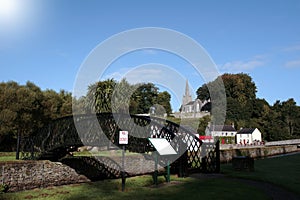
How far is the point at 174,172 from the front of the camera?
62.8 ft

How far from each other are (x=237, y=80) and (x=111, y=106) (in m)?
60.5

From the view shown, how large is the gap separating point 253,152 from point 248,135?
132 ft

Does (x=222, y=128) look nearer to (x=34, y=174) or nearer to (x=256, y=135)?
(x=256, y=135)

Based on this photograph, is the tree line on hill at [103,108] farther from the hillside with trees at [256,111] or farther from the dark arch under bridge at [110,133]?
Answer: the dark arch under bridge at [110,133]

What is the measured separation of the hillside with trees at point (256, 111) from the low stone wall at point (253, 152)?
29.7 meters

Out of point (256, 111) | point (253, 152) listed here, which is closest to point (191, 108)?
point (256, 111)

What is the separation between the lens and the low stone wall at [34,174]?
15.3 meters

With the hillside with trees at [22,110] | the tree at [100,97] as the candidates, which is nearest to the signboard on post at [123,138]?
the hillside with trees at [22,110]

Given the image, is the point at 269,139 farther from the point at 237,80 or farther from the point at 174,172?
the point at 174,172

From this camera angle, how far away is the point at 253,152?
111 ft

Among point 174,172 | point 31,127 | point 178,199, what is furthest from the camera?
point 31,127

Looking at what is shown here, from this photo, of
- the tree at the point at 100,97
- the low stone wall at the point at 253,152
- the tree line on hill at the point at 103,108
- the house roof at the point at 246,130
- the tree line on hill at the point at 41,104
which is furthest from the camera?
the house roof at the point at 246,130

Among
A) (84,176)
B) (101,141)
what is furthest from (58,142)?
(84,176)

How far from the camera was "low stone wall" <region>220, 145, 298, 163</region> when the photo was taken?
2799 cm
